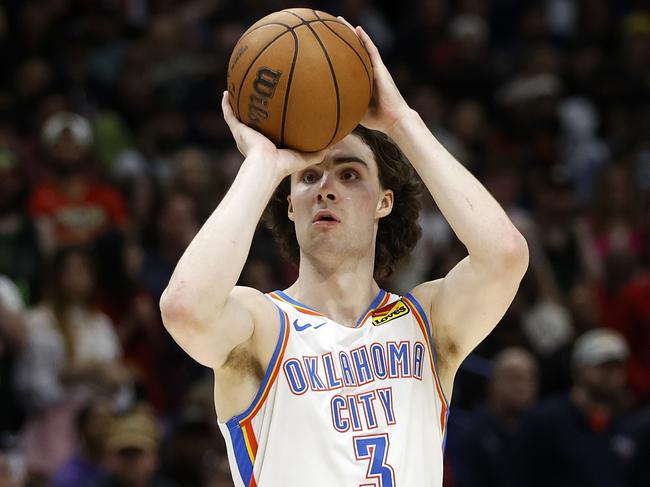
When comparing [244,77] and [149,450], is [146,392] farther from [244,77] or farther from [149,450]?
[244,77]

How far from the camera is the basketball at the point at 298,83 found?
391 cm

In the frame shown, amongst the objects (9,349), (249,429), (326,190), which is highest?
(326,190)

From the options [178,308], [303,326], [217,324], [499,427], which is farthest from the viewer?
[499,427]

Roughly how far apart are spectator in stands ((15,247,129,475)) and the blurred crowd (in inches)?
0.6

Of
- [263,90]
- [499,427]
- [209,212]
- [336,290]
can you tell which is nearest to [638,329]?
[499,427]

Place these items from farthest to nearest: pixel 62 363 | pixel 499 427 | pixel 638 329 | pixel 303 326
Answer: pixel 638 329, pixel 499 427, pixel 62 363, pixel 303 326

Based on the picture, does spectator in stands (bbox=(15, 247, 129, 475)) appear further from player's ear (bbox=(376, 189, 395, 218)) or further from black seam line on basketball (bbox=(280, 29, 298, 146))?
black seam line on basketball (bbox=(280, 29, 298, 146))

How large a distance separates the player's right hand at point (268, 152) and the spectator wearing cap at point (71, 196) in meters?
5.12

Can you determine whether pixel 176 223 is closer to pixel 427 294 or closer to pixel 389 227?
pixel 389 227

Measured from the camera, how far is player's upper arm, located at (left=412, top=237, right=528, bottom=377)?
13.2 ft

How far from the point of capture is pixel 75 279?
7.96 metres

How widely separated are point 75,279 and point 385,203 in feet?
13.1

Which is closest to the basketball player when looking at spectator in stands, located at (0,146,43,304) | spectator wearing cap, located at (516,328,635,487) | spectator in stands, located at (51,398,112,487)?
spectator in stands, located at (51,398,112,487)

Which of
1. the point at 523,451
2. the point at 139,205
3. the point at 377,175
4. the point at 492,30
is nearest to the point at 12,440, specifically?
the point at 139,205
